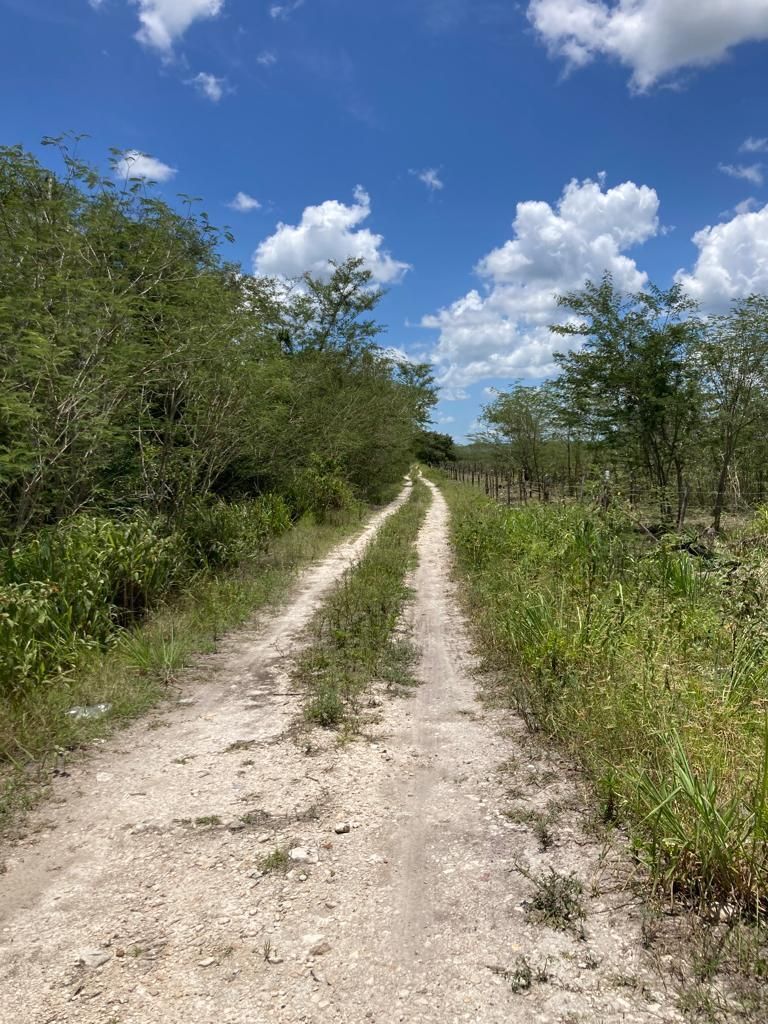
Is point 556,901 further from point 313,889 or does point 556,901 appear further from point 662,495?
point 662,495

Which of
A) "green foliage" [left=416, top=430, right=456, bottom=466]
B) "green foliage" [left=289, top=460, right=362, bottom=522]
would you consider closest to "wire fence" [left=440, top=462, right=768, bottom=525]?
"green foliage" [left=289, top=460, right=362, bottom=522]

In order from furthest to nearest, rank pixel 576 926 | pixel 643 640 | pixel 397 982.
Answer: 1. pixel 643 640
2. pixel 576 926
3. pixel 397 982

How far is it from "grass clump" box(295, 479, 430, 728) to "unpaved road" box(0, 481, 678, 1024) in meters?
0.44

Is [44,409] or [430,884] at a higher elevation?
[44,409]

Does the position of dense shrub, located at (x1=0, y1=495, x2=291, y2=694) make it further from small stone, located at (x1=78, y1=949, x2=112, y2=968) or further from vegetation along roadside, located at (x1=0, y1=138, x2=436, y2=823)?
small stone, located at (x1=78, y1=949, x2=112, y2=968)

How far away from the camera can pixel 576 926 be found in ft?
7.41

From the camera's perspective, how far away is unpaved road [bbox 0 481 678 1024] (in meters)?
1.97

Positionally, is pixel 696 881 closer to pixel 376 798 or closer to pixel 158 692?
pixel 376 798

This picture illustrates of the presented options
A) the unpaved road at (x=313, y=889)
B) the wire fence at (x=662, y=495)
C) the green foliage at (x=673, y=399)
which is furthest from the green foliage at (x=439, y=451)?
the unpaved road at (x=313, y=889)

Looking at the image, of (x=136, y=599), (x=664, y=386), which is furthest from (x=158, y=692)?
(x=664, y=386)

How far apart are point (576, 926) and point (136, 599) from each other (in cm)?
544

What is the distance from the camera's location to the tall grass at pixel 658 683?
2383mm

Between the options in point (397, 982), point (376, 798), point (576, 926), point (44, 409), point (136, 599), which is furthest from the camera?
point (136, 599)

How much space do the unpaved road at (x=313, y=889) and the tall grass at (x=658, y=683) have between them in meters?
0.28
